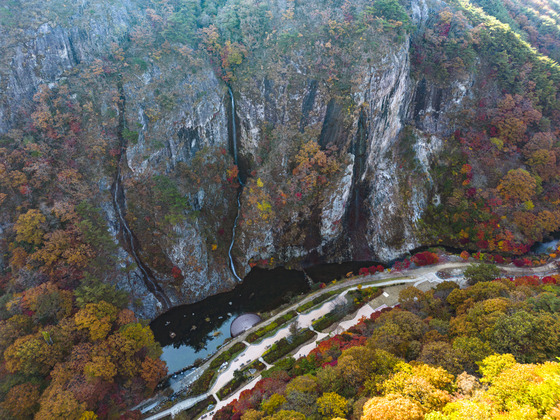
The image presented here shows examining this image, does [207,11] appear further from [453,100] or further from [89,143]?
[453,100]

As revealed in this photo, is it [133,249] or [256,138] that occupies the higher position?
[256,138]

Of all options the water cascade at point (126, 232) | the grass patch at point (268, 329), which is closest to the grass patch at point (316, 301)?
the grass patch at point (268, 329)

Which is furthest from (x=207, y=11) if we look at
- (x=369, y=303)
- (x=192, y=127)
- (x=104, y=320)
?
(x=369, y=303)

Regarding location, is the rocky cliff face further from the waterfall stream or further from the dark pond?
the dark pond

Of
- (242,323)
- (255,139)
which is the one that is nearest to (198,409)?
(242,323)

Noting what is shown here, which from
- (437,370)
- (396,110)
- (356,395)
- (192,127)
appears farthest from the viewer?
(396,110)

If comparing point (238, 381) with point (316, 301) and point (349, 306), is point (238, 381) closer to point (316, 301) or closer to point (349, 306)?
point (316, 301)

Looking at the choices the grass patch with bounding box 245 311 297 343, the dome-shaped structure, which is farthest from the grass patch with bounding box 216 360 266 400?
the dome-shaped structure
